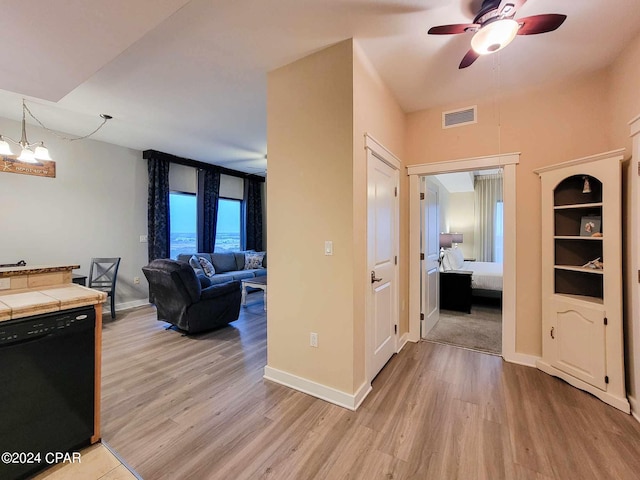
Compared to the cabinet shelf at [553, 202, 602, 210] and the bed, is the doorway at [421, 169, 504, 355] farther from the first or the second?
the cabinet shelf at [553, 202, 602, 210]

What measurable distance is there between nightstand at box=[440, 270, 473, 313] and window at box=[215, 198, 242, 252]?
15.8ft

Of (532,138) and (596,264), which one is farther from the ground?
(532,138)

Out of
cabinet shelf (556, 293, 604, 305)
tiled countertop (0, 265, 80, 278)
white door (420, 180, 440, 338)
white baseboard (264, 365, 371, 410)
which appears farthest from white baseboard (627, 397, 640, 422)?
tiled countertop (0, 265, 80, 278)

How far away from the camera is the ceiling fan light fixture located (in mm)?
1592

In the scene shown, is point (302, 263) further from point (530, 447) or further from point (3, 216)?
point (3, 216)

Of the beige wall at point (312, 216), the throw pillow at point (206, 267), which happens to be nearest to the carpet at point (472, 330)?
the beige wall at point (312, 216)

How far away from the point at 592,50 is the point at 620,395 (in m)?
2.70

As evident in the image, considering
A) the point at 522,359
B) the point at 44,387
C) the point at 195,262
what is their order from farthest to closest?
the point at 195,262 → the point at 522,359 → the point at 44,387

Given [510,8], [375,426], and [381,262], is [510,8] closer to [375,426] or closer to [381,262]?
[381,262]

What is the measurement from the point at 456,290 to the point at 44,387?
492cm

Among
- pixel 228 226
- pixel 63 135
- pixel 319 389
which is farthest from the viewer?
pixel 228 226

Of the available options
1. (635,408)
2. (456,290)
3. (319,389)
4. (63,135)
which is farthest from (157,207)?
(635,408)

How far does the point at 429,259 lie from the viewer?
3.61 metres

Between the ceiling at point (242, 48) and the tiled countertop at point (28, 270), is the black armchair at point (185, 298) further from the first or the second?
the ceiling at point (242, 48)
